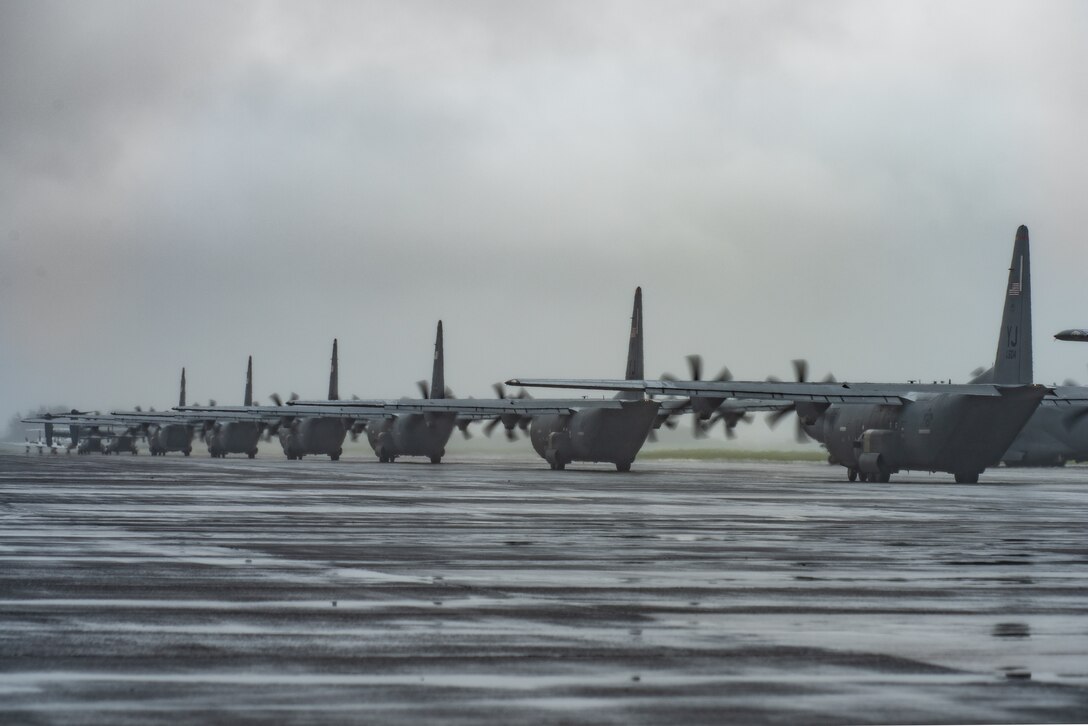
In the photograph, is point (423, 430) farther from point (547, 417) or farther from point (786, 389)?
point (786, 389)

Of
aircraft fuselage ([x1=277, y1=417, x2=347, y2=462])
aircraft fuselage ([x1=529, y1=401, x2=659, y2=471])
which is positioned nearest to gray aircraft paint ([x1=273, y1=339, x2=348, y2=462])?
aircraft fuselage ([x1=277, y1=417, x2=347, y2=462])

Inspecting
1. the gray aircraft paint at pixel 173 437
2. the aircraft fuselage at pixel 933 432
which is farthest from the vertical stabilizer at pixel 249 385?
the aircraft fuselage at pixel 933 432

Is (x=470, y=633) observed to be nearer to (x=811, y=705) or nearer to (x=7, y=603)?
(x=811, y=705)

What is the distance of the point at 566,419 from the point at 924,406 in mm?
25086

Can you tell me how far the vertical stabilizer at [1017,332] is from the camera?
178 ft

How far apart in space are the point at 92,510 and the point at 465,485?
20.0m

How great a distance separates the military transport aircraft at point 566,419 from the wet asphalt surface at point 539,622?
37.4 m

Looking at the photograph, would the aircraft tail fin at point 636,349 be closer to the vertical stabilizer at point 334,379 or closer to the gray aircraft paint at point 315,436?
the gray aircraft paint at point 315,436

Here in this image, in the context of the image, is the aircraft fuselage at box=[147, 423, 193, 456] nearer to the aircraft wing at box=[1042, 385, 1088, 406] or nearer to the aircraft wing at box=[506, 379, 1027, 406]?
the aircraft wing at box=[506, 379, 1027, 406]

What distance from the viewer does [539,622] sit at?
1217cm

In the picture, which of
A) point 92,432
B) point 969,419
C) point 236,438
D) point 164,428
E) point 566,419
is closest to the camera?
point 969,419

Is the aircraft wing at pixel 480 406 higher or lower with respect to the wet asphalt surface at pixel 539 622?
higher

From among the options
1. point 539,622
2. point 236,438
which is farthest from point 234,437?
point 539,622

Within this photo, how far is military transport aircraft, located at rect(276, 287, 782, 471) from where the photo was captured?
72.8 m
